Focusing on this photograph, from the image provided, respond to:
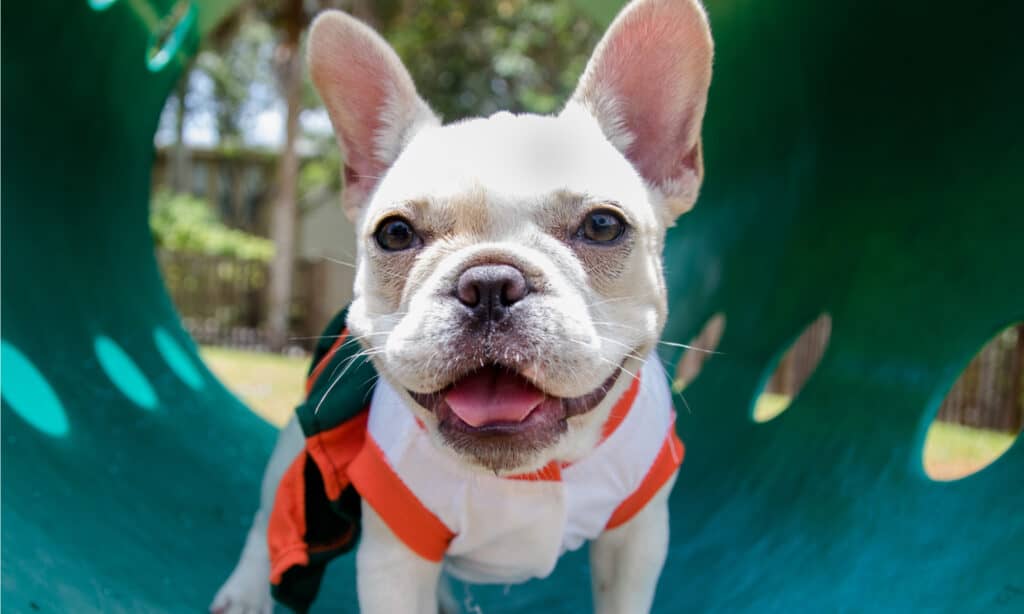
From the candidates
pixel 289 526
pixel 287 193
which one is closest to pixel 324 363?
pixel 289 526

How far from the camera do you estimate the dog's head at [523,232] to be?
2.13 meters

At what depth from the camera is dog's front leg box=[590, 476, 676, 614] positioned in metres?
2.80

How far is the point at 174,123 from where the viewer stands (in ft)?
87.2

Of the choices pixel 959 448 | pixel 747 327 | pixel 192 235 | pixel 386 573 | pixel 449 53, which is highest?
pixel 386 573

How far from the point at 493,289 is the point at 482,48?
50.5 ft

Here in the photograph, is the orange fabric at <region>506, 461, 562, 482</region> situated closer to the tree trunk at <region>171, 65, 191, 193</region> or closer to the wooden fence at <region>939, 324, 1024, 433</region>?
the wooden fence at <region>939, 324, 1024, 433</region>

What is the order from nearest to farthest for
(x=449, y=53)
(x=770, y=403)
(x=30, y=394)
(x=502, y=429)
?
(x=502, y=429), (x=30, y=394), (x=770, y=403), (x=449, y=53)

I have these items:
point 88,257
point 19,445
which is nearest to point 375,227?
point 19,445

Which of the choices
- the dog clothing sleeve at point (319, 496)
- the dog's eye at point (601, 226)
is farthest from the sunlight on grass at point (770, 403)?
the dog's eye at point (601, 226)

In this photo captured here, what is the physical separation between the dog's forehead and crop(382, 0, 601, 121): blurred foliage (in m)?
13.2

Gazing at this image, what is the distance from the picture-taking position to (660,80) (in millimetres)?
2709

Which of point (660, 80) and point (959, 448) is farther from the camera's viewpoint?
point (959, 448)

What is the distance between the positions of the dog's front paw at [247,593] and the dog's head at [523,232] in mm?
1261

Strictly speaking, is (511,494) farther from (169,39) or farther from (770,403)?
(770,403)
